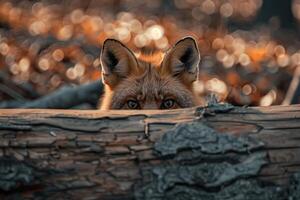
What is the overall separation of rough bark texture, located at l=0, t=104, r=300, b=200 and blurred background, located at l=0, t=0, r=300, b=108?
12.0 feet

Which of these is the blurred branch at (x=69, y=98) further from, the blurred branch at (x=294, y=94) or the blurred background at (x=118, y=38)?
the blurred branch at (x=294, y=94)

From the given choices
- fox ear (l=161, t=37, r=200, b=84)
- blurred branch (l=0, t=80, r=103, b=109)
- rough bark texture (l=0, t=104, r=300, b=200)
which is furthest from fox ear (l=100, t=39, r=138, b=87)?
rough bark texture (l=0, t=104, r=300, b=200)

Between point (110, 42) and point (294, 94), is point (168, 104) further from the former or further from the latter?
point (294, 94)

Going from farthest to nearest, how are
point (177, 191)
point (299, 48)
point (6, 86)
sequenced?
point (299, 48), point (6, 86), point (177, 191)

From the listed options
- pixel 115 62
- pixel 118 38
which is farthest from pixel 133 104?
pixel 118 38

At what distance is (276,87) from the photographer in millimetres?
9258

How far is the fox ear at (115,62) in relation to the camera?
561 centimetres

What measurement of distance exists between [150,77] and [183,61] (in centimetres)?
38

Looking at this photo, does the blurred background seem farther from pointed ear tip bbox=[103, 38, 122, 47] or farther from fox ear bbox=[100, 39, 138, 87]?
pointed ear tip bbox=[103, 38, 122, 47]

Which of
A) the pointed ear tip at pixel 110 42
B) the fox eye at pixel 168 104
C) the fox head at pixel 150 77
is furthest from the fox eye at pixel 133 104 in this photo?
the pointed ear tip at pixel 110 42

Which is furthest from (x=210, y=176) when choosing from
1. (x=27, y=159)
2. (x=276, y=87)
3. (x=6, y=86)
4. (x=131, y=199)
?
(x=276, y=87)

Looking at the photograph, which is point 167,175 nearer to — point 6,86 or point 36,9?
point 6,86

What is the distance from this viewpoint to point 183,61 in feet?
19.0

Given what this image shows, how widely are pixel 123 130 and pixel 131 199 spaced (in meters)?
0.46
